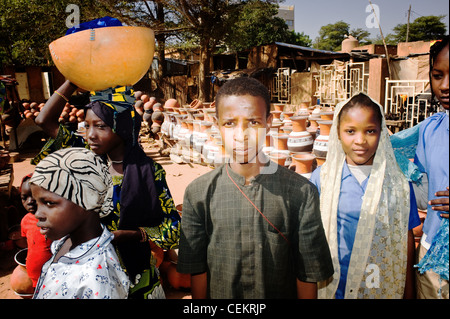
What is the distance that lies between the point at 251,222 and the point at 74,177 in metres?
0.70

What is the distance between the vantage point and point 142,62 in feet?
4.93

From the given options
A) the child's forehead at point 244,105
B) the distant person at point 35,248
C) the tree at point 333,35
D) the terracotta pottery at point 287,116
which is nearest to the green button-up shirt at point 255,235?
the child's forehead at point 244,105

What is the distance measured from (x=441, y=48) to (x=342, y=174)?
2.42 ft

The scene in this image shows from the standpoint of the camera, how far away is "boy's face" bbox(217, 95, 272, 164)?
4.02ft

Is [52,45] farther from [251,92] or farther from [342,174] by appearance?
[342,174]

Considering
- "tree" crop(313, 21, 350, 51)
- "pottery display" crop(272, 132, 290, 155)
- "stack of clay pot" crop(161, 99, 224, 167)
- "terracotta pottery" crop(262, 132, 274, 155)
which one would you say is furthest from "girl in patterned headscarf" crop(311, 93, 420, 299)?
"tree" crop(313, 21, 350, 51)

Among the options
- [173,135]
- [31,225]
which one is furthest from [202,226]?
[173,135]

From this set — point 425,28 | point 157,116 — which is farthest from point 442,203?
point 425,28

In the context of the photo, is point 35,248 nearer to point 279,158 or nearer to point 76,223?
point 76,223

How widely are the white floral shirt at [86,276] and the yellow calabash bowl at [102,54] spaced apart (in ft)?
2.44

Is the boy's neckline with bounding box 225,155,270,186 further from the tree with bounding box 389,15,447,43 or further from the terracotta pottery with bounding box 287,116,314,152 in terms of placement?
the tree with bounding box 389,15,447,43

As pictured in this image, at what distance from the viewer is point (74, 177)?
110 centimetres

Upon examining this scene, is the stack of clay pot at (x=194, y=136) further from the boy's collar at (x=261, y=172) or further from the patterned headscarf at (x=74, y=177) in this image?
the patterned headscarf at (x=74, y=177)

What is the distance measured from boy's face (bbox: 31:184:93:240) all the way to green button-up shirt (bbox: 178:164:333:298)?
0.44 m
